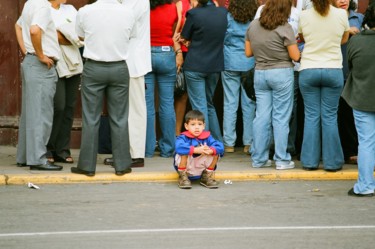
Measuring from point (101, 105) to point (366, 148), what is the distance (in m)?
2.87

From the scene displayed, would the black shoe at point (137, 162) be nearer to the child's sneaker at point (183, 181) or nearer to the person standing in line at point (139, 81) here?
the person standing in line at point (139, 81)

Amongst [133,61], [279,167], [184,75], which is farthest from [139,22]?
[279,167]

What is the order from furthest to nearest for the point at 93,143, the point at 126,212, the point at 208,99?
1. the point at 208,99
2. the point at 93,143
3. the point at 126,212

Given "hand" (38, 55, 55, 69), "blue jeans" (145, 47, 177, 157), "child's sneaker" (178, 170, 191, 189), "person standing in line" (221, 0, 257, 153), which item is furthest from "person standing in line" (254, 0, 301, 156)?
"hand" (38, 55, 55, 69)

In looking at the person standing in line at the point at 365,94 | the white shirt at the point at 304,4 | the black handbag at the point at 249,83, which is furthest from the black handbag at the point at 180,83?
the person standing in line at the point at 365,94

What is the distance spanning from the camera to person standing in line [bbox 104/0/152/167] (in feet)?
35.7

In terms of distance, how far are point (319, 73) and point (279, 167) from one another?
122 cm

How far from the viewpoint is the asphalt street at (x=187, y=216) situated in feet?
25.2

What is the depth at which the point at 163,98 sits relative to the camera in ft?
38.9

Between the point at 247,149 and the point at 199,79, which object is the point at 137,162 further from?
the point at 247,149

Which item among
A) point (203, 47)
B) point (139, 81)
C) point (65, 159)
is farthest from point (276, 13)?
point (65, 159)

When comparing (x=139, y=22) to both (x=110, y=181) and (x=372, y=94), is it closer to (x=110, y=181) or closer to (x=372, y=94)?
(x=110, y=181)

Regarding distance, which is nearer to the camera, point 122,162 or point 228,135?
point 122,162

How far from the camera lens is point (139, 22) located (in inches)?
427
